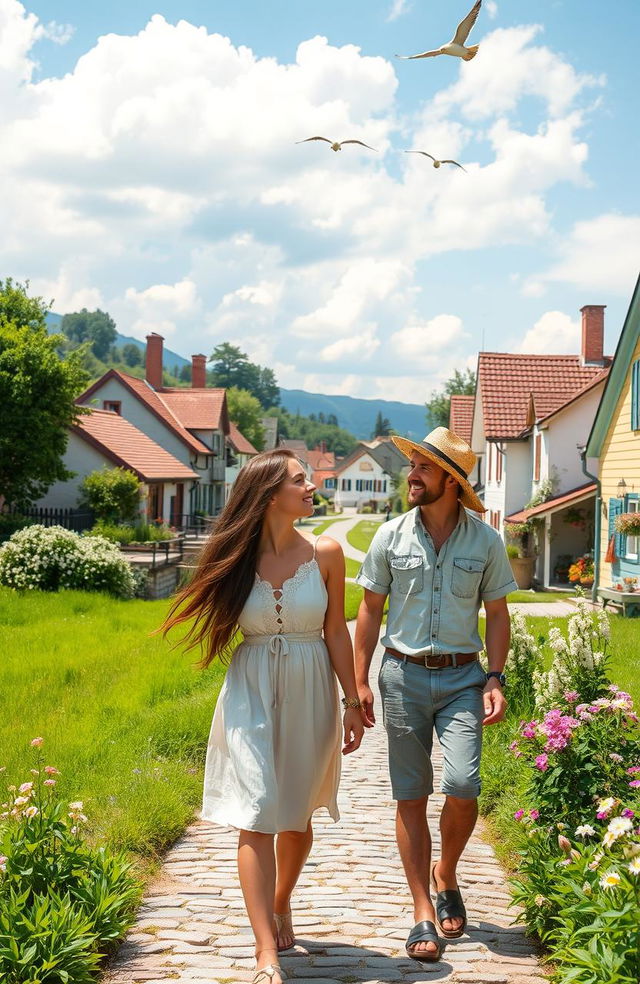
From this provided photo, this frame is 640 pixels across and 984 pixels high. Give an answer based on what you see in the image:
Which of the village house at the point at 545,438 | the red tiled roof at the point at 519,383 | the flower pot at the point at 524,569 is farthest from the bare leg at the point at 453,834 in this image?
the red tiled roof at the point at 519,383

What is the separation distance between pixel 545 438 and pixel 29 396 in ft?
47.8

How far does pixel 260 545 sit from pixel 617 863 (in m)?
1.88

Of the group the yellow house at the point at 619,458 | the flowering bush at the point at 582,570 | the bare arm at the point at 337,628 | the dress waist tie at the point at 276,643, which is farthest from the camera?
the flowering bush at the point at 582,570

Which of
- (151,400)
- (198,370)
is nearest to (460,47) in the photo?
(151,400)

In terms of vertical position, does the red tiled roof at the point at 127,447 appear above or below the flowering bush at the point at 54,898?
above

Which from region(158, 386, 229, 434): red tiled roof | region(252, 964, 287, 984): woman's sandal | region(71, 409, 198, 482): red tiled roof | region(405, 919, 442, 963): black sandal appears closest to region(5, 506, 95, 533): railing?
region(71, 409, 198, 482): red tiled roof

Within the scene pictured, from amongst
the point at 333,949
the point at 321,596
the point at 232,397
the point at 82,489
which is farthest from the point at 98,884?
the point at 232,397

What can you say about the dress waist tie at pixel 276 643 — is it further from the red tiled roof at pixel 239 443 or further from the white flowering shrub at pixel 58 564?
the red tiled roof at pixel 239 443

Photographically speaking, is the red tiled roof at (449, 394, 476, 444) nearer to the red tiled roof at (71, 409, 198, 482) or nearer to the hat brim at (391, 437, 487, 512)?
the red tiled roof at (71, 409, 198, 482)

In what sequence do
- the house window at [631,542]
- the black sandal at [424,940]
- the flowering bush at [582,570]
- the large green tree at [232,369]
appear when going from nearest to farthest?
the black sandal at [424,940], the house window at [631,542], the flowering bush at [582,570], the large green tree at [232,369]

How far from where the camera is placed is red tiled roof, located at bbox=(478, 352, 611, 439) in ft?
104

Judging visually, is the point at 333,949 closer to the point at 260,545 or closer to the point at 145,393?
the point at 260,545

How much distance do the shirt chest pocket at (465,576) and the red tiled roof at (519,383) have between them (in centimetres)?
2676

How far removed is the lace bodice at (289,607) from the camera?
13.6 feet
